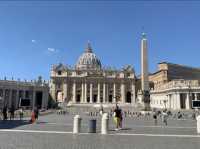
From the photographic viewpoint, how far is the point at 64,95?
11019 centimetres

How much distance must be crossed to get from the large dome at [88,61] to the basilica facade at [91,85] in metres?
14.9

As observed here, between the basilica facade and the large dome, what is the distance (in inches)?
585

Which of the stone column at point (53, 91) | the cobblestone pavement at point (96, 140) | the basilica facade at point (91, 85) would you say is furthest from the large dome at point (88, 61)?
the cobblestone pavement at point (96, 140)

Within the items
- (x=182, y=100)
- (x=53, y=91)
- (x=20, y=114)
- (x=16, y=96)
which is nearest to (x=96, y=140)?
(x=20, y=114)

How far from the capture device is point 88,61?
135500 mm

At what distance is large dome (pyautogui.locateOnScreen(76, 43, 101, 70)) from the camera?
131075 millimetres

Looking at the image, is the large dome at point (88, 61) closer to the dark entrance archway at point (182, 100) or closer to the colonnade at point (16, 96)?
the colonnade at point (16, 96)

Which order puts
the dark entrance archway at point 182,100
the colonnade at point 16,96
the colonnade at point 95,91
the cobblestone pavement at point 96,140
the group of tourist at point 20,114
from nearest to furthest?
the cobblestone pavement at point 96,140, the group of tourist at point 20,114, the colonnade at point 16,96, the dark entrance archway at point 182,100, the colonnade at point 95,91

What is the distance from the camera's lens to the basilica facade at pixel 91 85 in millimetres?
111750

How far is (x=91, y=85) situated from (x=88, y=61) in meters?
25.6

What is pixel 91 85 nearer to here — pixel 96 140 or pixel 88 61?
pixel 88 61

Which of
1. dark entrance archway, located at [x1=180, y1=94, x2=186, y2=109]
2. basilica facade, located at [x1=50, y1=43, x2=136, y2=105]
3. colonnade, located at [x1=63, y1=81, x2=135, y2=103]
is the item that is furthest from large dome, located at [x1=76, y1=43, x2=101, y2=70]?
dark entrance archway, located at [x1=180, y1=94, x2=186, y2=109]

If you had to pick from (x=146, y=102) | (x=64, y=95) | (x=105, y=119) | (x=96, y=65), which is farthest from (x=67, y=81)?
(x=105, y=119)

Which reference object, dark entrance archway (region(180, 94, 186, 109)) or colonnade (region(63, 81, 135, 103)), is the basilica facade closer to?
colonnade (region(63, 81, 135, 103))
